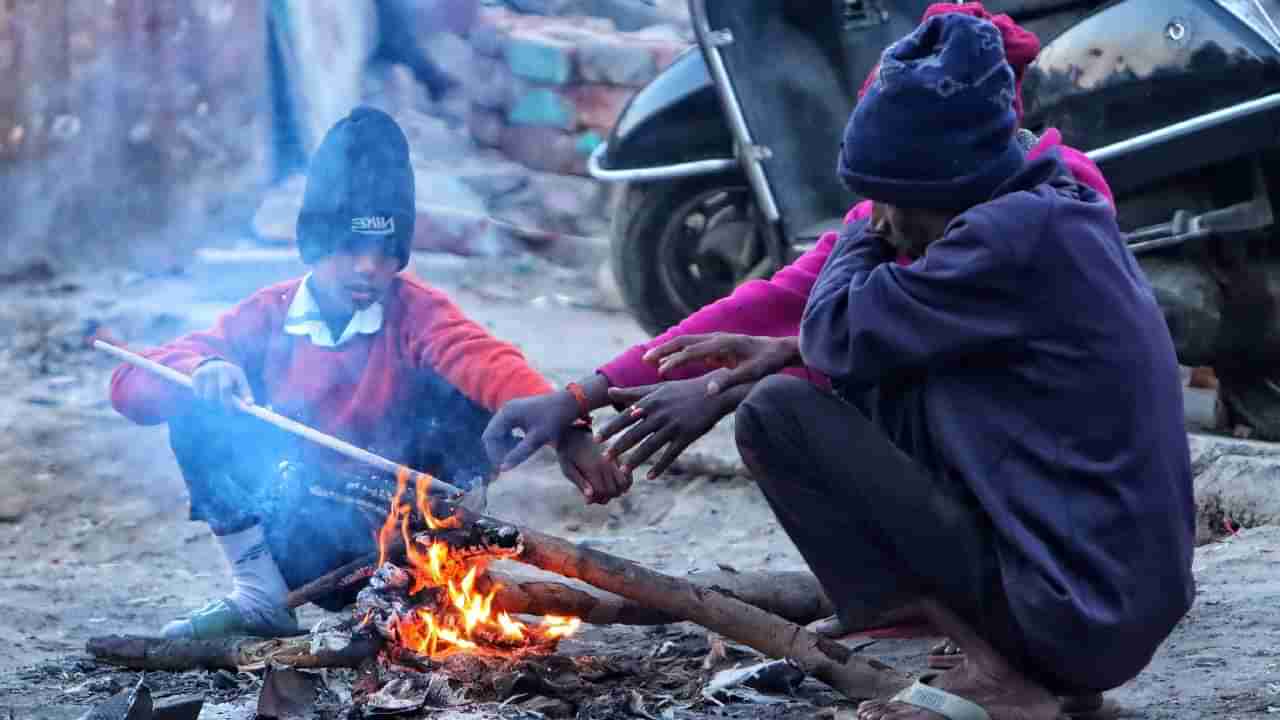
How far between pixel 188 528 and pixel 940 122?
375cm

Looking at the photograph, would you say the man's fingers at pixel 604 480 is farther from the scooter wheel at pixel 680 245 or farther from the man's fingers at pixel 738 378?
the scooter wheel at pixel 680 245

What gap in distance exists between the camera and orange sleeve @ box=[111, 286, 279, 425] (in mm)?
3918

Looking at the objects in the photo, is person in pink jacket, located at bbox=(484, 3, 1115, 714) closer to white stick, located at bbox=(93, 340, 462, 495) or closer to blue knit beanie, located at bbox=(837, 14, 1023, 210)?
white stick, located at bbox=(93, 340, 462, 495)

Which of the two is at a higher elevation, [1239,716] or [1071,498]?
[1071,498]

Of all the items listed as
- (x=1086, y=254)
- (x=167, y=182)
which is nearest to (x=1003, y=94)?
(x=1086, y=254)

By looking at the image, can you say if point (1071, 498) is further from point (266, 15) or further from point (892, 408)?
point (266, 15)

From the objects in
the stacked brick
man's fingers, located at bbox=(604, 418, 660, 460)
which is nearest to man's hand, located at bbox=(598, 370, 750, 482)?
man's fingers, located at bbox=(604, 418, 660, 460)

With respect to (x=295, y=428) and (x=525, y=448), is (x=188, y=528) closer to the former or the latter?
(x=295, y=428)

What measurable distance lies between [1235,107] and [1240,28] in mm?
250

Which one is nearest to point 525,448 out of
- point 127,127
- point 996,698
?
point 996,698

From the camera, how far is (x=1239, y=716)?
9.80 ft

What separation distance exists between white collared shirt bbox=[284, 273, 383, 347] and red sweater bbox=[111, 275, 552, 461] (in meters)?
0.01

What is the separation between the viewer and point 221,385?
375cm

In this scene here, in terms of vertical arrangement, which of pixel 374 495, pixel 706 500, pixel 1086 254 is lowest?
pixel 706 500
